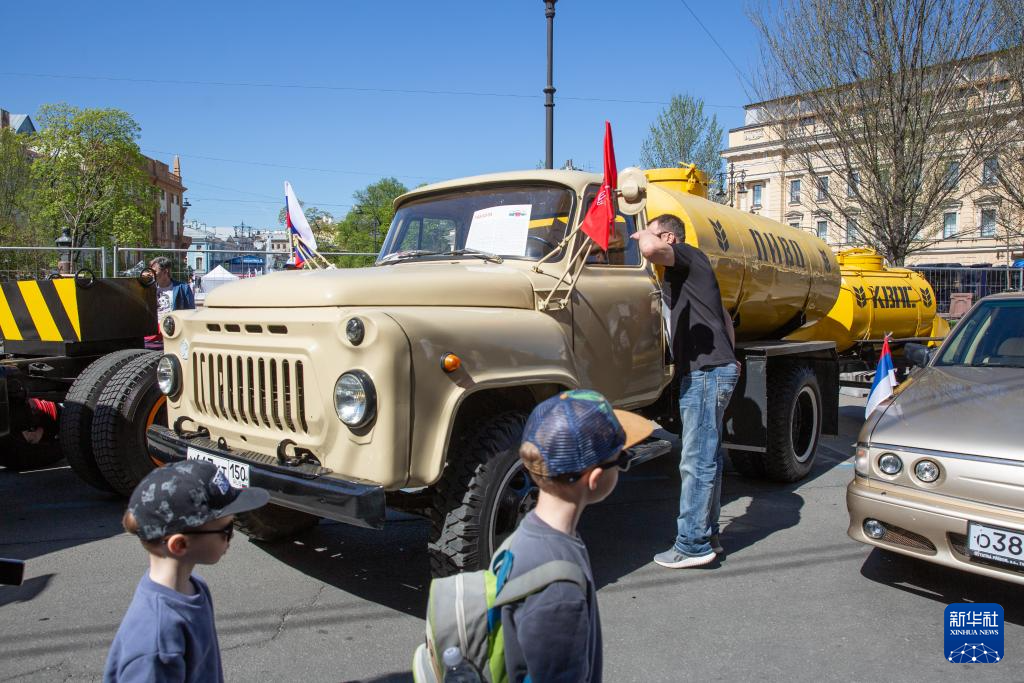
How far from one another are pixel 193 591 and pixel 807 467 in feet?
18.3

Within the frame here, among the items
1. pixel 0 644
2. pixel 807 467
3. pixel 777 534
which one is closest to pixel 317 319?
pixel 0 644

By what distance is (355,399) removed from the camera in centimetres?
314

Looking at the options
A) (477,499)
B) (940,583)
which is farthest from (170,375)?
(940,583)

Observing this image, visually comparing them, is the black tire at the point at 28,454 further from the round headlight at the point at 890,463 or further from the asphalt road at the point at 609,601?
the round headlight at the point at 890,463

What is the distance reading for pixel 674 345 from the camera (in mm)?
4434

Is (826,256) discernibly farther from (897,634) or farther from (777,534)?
(897,634)

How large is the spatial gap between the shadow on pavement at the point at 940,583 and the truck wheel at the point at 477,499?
2099 mm

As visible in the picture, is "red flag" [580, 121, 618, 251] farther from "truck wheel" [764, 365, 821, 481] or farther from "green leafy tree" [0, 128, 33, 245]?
"green leafy tree" [0, 128, 33, 245]

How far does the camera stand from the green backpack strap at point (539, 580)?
152 cm

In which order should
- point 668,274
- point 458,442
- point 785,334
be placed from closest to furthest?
1. point 458,442
2. point 668,274
3. point 785,334

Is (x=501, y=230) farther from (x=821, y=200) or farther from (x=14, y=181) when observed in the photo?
(x=14, y=181)

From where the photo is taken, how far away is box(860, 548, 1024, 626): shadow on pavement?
3844 millimetres

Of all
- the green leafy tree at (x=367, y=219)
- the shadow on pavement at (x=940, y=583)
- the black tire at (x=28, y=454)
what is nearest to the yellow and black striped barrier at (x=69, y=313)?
the black tire at (x=28, y=454)

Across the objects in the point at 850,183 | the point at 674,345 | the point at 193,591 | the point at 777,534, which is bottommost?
the point at 777,534
